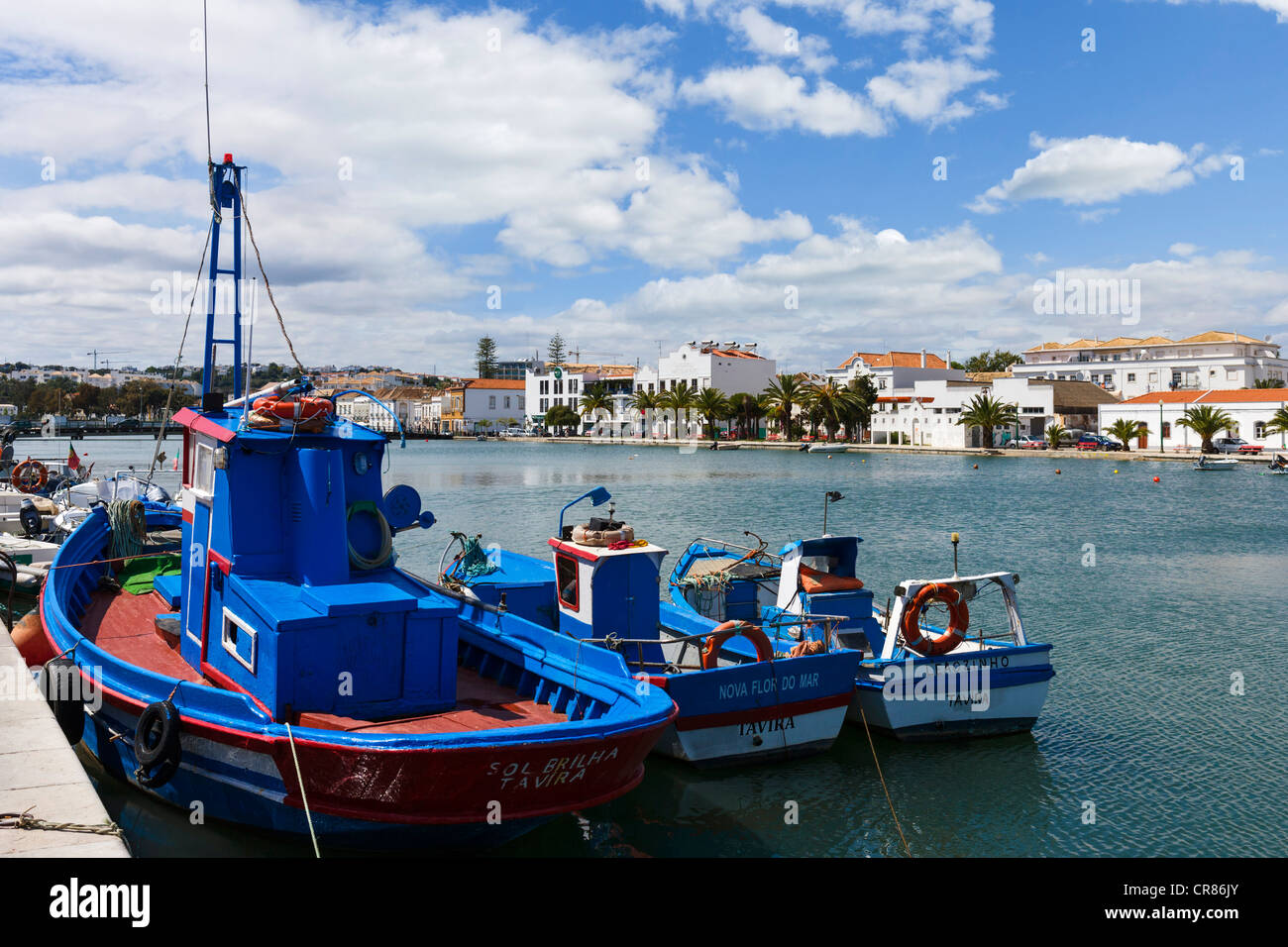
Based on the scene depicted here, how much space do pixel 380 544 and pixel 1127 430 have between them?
92252 mm

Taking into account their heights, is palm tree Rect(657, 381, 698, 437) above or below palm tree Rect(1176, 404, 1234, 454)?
above

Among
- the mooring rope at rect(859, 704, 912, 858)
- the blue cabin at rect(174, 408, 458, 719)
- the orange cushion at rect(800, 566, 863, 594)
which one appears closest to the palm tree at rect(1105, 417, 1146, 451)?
the orange cushion at rect(800, 566, 863, 594)

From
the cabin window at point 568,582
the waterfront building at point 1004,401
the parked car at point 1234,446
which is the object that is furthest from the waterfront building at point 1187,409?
the cabin window at point 568,582

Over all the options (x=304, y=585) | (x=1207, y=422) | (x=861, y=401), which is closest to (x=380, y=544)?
(x=304, y=585)

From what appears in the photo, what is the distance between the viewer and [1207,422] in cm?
8188

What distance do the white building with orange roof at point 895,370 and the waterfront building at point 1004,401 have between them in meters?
10.4

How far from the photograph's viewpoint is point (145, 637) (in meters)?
11.9

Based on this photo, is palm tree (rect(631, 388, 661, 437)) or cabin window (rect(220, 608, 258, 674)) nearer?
cabin window (rect(220, 608, 258, 674))

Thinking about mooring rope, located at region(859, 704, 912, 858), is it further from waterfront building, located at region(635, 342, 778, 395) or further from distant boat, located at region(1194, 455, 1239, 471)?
waterfront building, located at region(635, 342, 778, 395)

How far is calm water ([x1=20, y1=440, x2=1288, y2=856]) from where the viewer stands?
34.4ft

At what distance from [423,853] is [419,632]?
6.64ft

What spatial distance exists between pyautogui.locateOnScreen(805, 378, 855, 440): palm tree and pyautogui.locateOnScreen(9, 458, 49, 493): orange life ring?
84023 millimetres

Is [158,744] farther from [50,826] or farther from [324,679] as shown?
[50,826]
